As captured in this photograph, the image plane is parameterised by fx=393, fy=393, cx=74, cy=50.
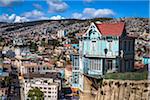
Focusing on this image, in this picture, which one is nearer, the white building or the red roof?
the red roof

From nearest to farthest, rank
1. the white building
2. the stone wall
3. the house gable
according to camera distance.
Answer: the stone wall → the house gable → the white building

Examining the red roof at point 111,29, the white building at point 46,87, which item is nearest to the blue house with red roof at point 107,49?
the red roof at point 111,29

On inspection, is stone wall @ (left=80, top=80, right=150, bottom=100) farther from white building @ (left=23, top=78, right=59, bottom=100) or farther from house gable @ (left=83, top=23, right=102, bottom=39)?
white building @ (left=23, top=78, right=59, bottom=100)

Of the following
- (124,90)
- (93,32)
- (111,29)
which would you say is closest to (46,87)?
(93,32)

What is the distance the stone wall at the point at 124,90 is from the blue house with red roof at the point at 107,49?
1.19m

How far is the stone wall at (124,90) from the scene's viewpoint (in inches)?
336

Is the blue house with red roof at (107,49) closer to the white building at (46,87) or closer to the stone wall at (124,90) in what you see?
the stone wall at (124,90)

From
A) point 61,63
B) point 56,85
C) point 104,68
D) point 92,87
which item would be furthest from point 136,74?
point 61,63

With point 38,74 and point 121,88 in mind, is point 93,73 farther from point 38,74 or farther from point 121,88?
point 38,74

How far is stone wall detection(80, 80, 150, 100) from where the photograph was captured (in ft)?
28.0

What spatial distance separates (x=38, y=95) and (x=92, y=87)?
2057 centimetres

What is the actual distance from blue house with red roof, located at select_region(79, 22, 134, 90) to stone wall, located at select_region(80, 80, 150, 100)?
3.90 ft

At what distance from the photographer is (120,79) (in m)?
9.17

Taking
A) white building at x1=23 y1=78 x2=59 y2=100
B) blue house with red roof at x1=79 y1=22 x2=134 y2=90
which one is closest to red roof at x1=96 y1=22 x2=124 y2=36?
blue house with red roof at x1=79 y1=22 x2=134 y2=90
